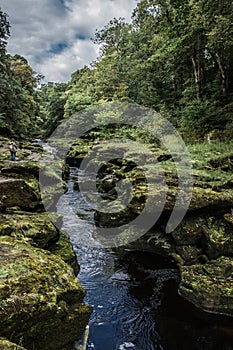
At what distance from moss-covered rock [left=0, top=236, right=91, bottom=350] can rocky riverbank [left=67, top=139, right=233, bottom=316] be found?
321 centimetres

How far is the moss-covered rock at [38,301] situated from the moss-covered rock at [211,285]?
3.08 m

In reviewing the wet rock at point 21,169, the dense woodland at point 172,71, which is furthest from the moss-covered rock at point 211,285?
the dense woodland at point 172,71

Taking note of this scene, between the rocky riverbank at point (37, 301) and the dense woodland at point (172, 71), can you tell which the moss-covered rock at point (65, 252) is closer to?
the rocky riverbank at point (37, 301)

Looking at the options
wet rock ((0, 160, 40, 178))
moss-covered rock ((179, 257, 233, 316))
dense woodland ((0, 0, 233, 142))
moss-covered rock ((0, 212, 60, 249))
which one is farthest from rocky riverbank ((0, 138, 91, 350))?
dense woodland ((0, 0, 233, 142))

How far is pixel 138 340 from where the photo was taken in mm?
5328

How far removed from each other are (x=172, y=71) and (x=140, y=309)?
19171 mm

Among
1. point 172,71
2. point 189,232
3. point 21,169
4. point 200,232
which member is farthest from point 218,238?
point 172,71

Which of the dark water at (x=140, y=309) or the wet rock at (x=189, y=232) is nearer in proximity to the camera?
the dark water at (x=140, y=309)

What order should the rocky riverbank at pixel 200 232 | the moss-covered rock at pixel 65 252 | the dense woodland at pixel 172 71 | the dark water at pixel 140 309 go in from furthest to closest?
the dense woodland at pixel 172 71, the moss-covered rock at pixel 65 252, the rocky riverbank at pixel 200 232, the dark water at pixel 140 309

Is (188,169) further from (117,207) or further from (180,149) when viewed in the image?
(180,149)

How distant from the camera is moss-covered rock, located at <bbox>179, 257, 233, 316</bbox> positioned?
5859 mm

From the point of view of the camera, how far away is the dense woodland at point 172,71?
38.9 ft

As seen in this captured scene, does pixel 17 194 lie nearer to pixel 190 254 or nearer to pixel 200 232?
pixel 190 254

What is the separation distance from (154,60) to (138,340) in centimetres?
1908
